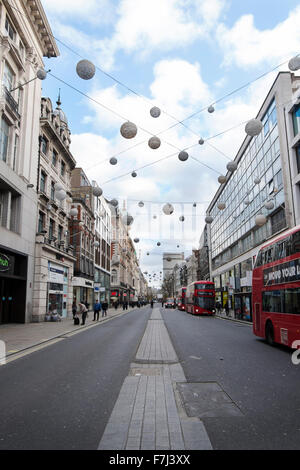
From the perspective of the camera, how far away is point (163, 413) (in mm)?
5051

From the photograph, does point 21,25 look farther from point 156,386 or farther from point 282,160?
point 156,386

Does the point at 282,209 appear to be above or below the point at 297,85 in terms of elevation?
below

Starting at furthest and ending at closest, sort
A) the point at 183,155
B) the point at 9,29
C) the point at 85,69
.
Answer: the point at 9,29 → the point at 183,155 → the point at 85,69

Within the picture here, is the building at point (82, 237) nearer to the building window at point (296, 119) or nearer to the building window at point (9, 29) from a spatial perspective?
the building window at point (9, 29)

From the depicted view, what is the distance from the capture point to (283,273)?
11.9 metres

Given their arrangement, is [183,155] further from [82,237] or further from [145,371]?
[82,237]

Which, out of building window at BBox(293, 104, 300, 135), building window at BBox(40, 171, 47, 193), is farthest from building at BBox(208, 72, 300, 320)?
building window at BBox(40, 171, 47, 193)

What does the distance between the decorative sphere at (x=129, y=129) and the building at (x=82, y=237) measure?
27.1m

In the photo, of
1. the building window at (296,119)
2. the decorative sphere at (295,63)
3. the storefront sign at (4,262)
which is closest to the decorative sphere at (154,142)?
the decorative sphere at (295,63)

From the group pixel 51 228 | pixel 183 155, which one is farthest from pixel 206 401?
pixel 51 228

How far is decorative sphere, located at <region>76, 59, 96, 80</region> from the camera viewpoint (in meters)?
9.67

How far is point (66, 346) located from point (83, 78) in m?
9.35

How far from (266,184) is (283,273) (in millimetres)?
23314
